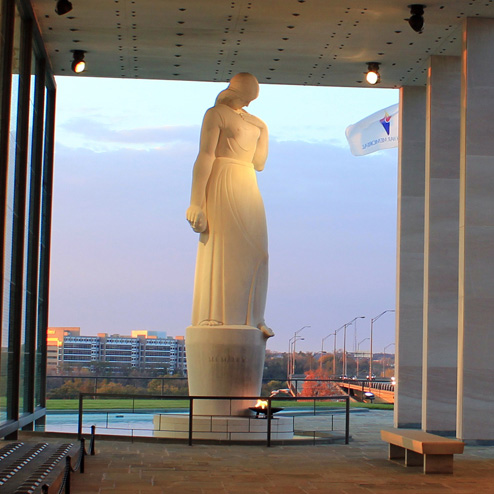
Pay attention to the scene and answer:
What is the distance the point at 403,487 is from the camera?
8492mm

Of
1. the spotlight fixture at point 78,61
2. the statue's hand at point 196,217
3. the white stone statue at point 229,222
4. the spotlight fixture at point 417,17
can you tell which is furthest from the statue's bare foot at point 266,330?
the spotlight fixture at point 78,61

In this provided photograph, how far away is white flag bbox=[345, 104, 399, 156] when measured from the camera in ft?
60.1

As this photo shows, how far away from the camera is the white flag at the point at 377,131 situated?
18328 millimetres

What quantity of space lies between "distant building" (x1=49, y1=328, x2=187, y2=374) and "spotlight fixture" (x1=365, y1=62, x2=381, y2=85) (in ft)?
23.9

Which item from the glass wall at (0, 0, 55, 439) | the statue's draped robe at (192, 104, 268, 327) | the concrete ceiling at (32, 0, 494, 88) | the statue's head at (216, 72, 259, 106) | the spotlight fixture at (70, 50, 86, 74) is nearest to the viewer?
the glass wall at (0, 0, 55, 439)

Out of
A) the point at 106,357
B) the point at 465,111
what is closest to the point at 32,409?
the point at 106,357

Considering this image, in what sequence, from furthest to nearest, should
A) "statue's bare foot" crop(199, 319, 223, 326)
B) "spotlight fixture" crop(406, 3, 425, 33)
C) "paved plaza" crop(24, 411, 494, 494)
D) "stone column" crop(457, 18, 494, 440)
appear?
1. "statue's bare foot" crop(199, 319, 223, 326)
2. "spotlight fixture" crop(406, 3, 425, 33)
3. "stone column" crop(457, 18, 494, 440)
4. "paved plaza" crop(24, 411, 494, 494)

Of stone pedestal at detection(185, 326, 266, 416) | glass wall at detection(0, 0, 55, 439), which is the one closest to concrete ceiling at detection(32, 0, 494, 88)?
glass wall at detection(0, 0, 55, 439)

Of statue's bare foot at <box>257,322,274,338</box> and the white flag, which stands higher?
the white flag

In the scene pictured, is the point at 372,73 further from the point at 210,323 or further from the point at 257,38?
the point at 210,323

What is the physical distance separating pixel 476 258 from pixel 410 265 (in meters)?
3.48

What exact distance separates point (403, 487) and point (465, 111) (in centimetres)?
617

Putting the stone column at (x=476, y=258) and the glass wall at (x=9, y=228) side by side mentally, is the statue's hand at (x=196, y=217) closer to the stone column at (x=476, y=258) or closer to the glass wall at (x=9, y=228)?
the glass wall at (x=9, y=228)

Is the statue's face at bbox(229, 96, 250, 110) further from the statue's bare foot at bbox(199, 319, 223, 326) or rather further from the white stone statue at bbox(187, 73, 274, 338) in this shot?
the statue's bare foot at bbox(199, 319, 223, 326)
